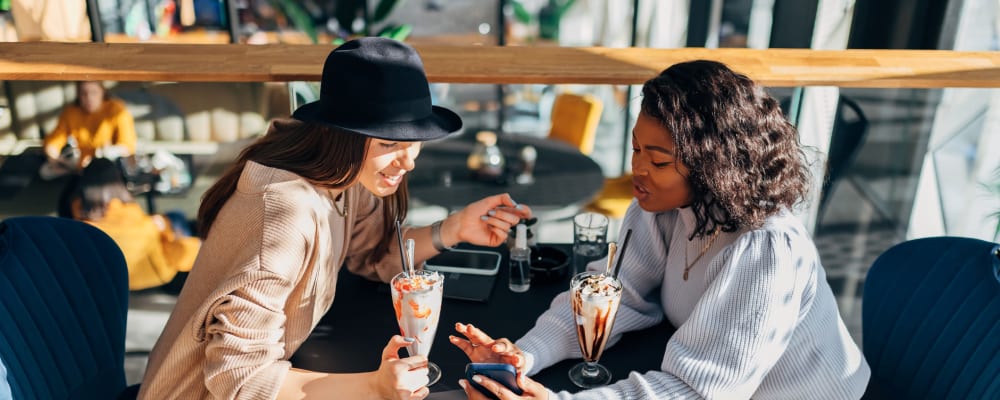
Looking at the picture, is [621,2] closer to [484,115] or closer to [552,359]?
[484,115]

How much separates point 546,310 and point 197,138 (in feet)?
7.71

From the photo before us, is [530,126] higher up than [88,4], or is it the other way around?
[88,4]

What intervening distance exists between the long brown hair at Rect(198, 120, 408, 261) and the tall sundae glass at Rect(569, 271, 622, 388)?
1.59ft

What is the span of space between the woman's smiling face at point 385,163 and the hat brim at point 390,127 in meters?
0.04

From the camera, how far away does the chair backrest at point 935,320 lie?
1.52m

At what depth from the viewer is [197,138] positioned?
354 cm

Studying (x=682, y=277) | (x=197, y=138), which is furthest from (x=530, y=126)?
(x=682, y=277)

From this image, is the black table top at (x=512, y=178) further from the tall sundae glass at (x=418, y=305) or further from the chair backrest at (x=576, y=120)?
the tall sundae glass at (x=418, y=305)

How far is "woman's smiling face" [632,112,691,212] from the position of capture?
1.43 meters

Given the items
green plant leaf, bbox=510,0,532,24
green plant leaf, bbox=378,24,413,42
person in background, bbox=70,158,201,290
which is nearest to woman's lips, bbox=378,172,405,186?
person in background, bbox=70,158,201,290

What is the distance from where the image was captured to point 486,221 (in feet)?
5.85

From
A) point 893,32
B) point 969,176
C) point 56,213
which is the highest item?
point 893,32

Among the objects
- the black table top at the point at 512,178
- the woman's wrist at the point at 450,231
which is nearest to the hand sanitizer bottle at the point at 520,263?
the woman's wrist at the point at 450,231

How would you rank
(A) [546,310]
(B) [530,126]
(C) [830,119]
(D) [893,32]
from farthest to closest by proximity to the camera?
(B) [530,126]
(D) [893,32]
(C) [830,119]
(A) [546,310]
